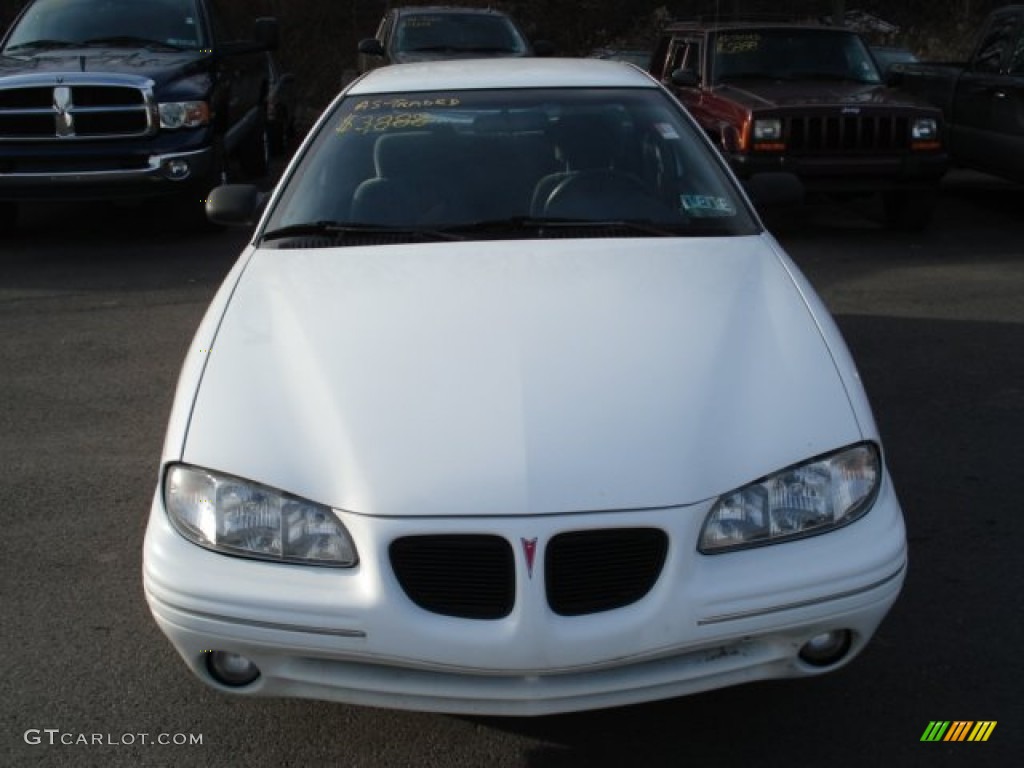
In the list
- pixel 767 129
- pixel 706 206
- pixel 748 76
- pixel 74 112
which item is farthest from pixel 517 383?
pixel 748 76

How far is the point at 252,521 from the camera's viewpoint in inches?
121

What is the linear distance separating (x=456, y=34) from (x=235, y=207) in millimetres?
9740

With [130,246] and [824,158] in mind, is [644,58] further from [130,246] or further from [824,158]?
[130,246]

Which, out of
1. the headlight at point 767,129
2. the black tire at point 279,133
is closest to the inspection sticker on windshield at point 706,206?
the headlight at point 767,129

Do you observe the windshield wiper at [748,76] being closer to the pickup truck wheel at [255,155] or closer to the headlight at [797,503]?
the pickup truck wheel at [255,155]

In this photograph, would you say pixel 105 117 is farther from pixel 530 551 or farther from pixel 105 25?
pixel 530 551

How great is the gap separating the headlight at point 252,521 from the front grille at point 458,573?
14cm

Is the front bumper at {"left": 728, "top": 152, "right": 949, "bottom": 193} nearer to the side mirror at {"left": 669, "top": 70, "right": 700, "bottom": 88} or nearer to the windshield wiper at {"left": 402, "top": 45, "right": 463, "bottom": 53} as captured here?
the side mirror at {"left": 669, "top": 70, "right": 700, "bottom": 88}

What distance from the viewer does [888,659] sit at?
3699mm

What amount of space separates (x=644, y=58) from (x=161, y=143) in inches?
356

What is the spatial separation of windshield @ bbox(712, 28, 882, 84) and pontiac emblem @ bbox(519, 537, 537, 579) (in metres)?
8.65

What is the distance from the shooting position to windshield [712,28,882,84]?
10.9 meters

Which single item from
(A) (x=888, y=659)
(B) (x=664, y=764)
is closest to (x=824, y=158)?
(A) (x=888, y=659)
